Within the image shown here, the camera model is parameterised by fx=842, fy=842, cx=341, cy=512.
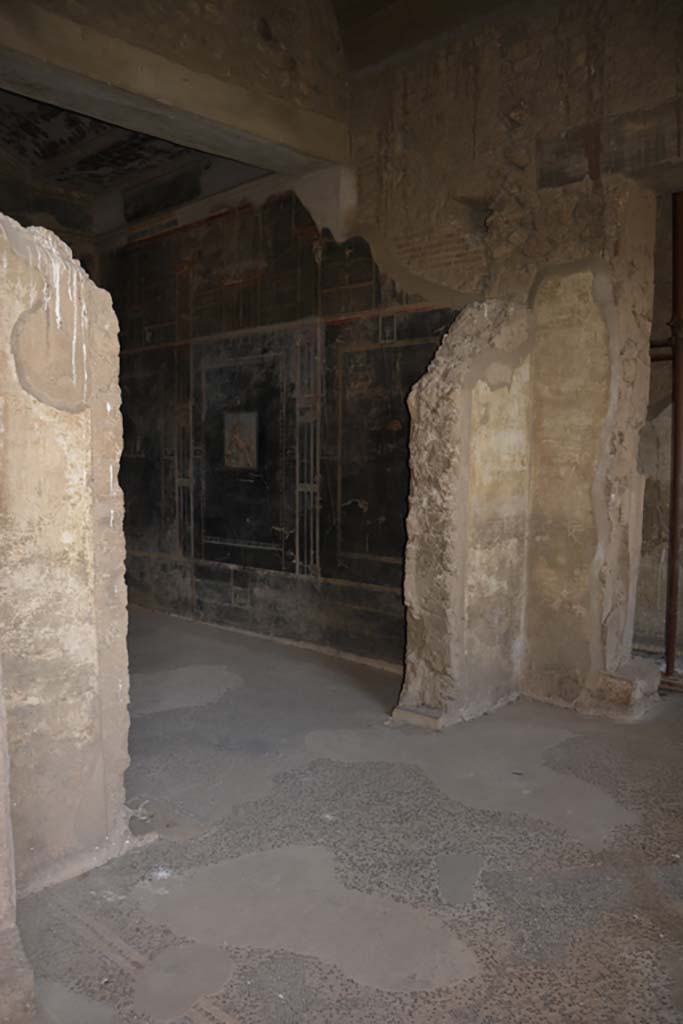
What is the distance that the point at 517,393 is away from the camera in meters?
5.14

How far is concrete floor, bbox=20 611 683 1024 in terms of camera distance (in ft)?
7.98

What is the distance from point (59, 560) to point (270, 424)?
13.7 ft

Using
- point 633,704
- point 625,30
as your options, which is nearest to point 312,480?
point 633,704

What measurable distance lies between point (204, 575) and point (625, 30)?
5.31 metres

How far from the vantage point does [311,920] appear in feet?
9.25

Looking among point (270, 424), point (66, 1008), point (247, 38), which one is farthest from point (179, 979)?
point (247, 38)

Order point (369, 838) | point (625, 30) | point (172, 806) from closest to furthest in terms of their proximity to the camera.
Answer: point (369, 838)
point (172, 806)
point (625, 30)

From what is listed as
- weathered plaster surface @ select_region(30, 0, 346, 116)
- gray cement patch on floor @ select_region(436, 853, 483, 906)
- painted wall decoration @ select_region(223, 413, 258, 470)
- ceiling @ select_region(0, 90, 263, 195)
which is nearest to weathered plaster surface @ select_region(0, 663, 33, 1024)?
gray cement patch on floor @ select_region(436, 853, 483, 906)

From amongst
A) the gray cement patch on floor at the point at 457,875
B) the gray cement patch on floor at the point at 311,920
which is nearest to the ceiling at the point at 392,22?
the gray cement patch on floor at the point at 457,875

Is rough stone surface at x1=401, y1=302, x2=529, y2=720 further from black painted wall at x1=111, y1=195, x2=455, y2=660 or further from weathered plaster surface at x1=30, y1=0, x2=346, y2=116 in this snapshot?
weathered plaster surface at x1=30, y1=0, x2=346, y2=116

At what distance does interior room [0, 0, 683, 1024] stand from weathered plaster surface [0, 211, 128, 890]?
0.04 ft

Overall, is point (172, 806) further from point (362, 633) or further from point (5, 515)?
point (362, 633)

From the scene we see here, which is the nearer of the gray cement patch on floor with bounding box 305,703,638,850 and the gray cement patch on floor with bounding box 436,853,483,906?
the gray cement patch on floor with bounding box 436,853,483,906

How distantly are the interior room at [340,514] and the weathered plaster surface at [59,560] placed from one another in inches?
0.5
